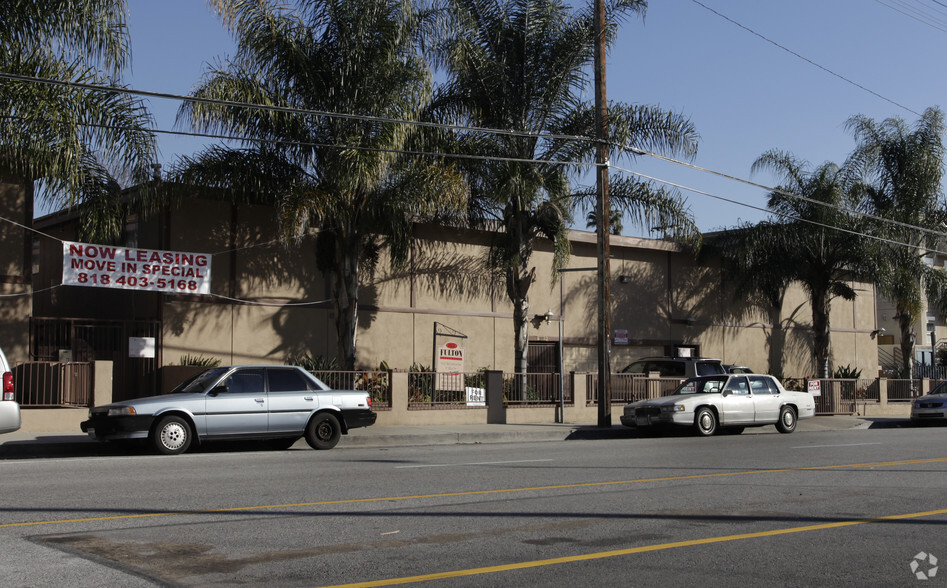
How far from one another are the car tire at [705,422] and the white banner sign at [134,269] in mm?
11593

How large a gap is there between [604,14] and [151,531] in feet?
62.1

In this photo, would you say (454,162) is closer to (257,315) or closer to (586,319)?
(257,315)

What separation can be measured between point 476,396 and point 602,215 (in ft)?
18.2

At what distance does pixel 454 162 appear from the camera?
73.4 ft

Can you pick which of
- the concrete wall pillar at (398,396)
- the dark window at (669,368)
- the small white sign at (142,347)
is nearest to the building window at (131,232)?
the small white sign at (142,347)

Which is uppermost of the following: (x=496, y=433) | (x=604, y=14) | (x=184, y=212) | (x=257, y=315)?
(x=604, y=14)

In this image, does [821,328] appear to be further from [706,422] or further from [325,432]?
[325,432]

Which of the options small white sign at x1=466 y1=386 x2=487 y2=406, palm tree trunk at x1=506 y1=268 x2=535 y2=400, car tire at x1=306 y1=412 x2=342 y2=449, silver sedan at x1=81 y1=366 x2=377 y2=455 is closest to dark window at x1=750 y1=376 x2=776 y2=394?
palm tree trunk at x1=506 y1=268 x2=535 y2=400

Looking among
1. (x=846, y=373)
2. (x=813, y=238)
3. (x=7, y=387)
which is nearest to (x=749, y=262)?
(x=813, y=238)

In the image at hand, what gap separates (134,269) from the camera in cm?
2016

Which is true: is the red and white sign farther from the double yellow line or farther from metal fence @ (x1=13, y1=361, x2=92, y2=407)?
the double yellow line

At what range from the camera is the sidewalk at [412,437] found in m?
16.0

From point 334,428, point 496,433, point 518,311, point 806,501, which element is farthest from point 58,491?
point 518,311

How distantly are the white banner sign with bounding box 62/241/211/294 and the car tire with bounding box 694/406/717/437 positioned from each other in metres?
11.6
